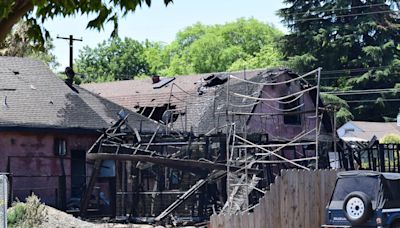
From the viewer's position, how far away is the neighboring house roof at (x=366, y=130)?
55.8 meters

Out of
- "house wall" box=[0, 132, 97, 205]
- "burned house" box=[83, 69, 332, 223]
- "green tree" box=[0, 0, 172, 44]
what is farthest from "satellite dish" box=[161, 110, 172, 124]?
"green tree" box=[0, 0, 172, 44]

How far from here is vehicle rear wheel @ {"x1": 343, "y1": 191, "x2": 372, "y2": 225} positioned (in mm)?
18045

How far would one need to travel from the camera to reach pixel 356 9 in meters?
64.9

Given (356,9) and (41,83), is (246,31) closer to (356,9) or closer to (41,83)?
(356,9)

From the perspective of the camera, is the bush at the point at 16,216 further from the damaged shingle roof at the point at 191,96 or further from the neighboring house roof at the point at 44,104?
the damaged shingle roof at the point at 191,96

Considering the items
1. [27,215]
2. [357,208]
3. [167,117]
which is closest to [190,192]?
[27,215]

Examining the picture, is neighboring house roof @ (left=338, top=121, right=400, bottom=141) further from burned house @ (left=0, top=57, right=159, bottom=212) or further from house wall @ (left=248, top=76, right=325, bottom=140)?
burned house @ (left=0, top=57, right=159, bottom=212)

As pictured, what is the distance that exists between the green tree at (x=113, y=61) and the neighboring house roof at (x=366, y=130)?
129 ft

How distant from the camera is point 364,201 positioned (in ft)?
59.5

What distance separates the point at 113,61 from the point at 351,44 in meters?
37.3

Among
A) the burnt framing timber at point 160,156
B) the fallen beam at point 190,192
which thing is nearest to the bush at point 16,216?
the burnt framing timber at point 160,156

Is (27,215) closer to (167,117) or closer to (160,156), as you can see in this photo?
(160,156)

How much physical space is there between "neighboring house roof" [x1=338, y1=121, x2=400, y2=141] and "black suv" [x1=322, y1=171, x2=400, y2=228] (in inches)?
1400

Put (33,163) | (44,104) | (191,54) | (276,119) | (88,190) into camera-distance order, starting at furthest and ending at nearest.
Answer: (191,54)
(276,119)
(44,104)
(33,163)
(88,190)
